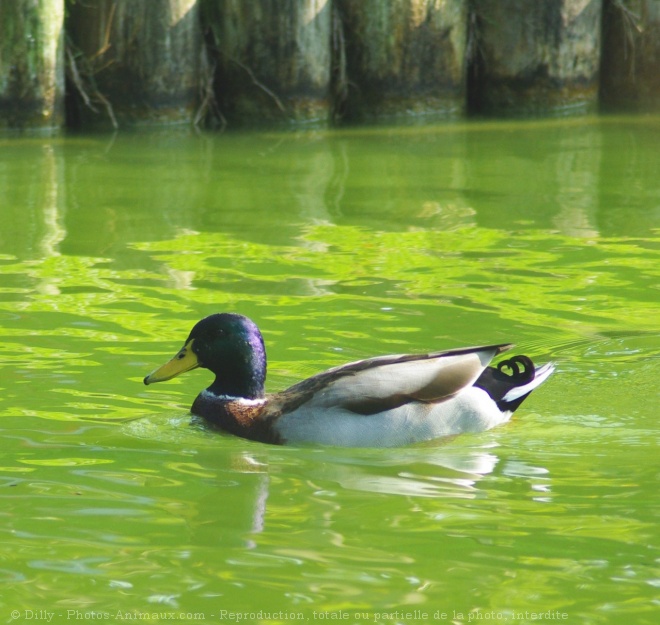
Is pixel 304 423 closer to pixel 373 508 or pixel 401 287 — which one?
pixel 373 508

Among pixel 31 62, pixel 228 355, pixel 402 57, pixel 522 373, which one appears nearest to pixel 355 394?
pixel 228 355

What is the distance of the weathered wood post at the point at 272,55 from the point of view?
13242 mm

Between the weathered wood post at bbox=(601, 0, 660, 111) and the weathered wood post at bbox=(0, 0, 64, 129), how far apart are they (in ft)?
19.3

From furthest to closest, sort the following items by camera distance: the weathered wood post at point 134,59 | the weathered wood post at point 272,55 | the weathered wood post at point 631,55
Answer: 1. the weathered wood post at point 631,55
2. the weathered wood post at point 272,55
3. the weathered wood post at point 134,59

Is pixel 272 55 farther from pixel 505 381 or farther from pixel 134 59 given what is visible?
pixel 505 381

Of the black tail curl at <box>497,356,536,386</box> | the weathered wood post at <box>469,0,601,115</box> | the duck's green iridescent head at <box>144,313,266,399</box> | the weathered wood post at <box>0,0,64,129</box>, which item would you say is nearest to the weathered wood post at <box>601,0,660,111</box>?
the weathered wood post at <box>469,0,601,115</box>

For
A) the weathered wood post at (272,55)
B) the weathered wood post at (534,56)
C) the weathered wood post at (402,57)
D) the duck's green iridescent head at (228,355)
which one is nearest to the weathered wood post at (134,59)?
the weathered wood post at (272,55)

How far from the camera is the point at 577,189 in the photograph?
35.9 ft

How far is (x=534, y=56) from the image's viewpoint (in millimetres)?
14156

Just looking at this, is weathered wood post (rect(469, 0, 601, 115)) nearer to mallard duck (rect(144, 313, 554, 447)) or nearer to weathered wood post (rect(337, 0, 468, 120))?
weathered wood post (rect(337, 0, 468, 120))

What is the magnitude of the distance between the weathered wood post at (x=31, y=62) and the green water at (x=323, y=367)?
1.07 ft

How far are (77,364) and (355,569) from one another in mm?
2845

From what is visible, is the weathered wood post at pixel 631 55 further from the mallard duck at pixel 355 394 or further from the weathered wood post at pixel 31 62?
the mallard duck at pixel 355 394

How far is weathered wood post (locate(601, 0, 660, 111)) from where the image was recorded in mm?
14383
